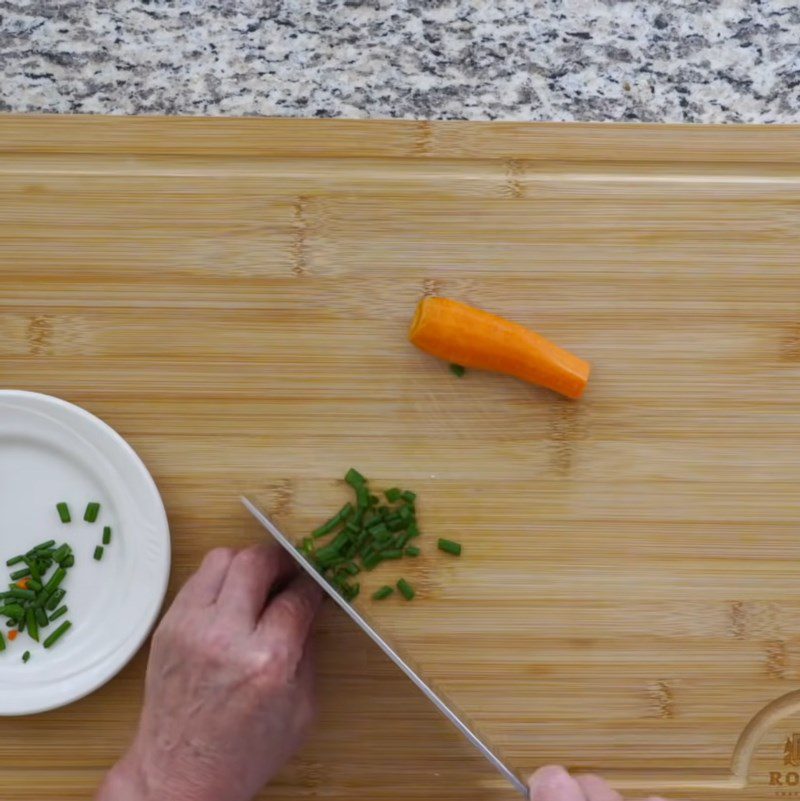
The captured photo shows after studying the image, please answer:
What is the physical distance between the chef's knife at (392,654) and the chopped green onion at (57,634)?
0.40m

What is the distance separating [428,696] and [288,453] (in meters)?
0.49

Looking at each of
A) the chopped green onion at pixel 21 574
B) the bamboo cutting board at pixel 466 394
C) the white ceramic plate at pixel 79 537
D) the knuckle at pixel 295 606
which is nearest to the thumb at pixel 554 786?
the bamboo cutting board at pixel 466 394

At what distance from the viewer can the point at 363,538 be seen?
1.48 meters

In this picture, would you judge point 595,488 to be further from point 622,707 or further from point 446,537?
point 622,707

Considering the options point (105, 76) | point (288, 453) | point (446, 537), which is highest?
point (105, 76)

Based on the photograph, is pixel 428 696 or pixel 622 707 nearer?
pixel 428 696

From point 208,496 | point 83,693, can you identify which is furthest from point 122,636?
point 208,496

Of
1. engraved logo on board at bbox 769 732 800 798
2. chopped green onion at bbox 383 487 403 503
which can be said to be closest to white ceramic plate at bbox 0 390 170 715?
chopped green onion at bbox 383 487 403 503

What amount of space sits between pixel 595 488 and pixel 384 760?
2.08 ft

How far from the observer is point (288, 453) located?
150 centimetres

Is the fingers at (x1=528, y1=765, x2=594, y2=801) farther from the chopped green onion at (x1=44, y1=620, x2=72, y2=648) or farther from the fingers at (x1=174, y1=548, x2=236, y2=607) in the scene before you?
the chopped green onion at (x1=44, y1=620, x2=72, y2=648)

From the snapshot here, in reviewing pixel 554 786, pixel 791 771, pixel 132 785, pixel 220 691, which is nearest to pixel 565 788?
pixel 554 786

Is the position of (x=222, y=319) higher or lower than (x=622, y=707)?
higher

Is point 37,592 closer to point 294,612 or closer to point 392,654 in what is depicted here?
point 294,612
